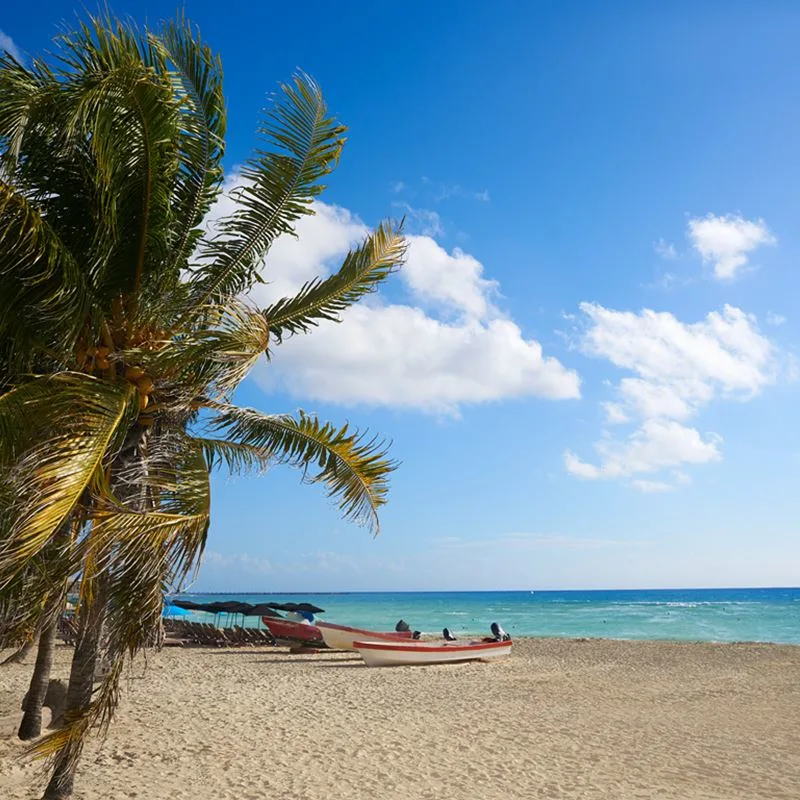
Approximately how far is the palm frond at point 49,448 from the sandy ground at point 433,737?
336 centimetres

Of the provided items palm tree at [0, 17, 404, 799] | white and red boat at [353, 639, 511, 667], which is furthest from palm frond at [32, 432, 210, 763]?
white and red boat at [353, 639, 511, 667]

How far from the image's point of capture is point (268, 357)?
23.1ft

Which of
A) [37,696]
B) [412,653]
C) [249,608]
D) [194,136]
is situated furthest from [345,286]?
[249,608]

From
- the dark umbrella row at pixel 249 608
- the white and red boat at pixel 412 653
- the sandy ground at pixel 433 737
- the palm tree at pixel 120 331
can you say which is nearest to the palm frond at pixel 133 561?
the palm tree at pixel 120 331

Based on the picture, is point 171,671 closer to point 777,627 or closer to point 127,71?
point 127,71

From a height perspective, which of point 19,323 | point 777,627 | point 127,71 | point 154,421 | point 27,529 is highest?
point 127,71

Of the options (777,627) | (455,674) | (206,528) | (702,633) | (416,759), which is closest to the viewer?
(206,528)

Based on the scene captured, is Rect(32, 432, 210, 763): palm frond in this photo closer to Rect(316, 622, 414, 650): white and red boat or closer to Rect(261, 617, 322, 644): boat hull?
Rect(316, 622, 414, 650): white and red boat

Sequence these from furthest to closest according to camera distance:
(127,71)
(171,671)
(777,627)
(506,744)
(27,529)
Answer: (777,627), (171,671), (506,744), (127,71), (27,529)

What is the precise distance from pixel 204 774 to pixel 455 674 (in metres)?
11.1

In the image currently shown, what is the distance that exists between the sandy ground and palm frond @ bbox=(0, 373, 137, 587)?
3.36 meters


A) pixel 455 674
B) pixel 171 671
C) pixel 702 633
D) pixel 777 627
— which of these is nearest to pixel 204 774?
pixel 171 671

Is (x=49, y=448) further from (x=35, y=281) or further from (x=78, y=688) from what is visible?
(x=78, y=688)

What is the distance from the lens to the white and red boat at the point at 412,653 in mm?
18969
